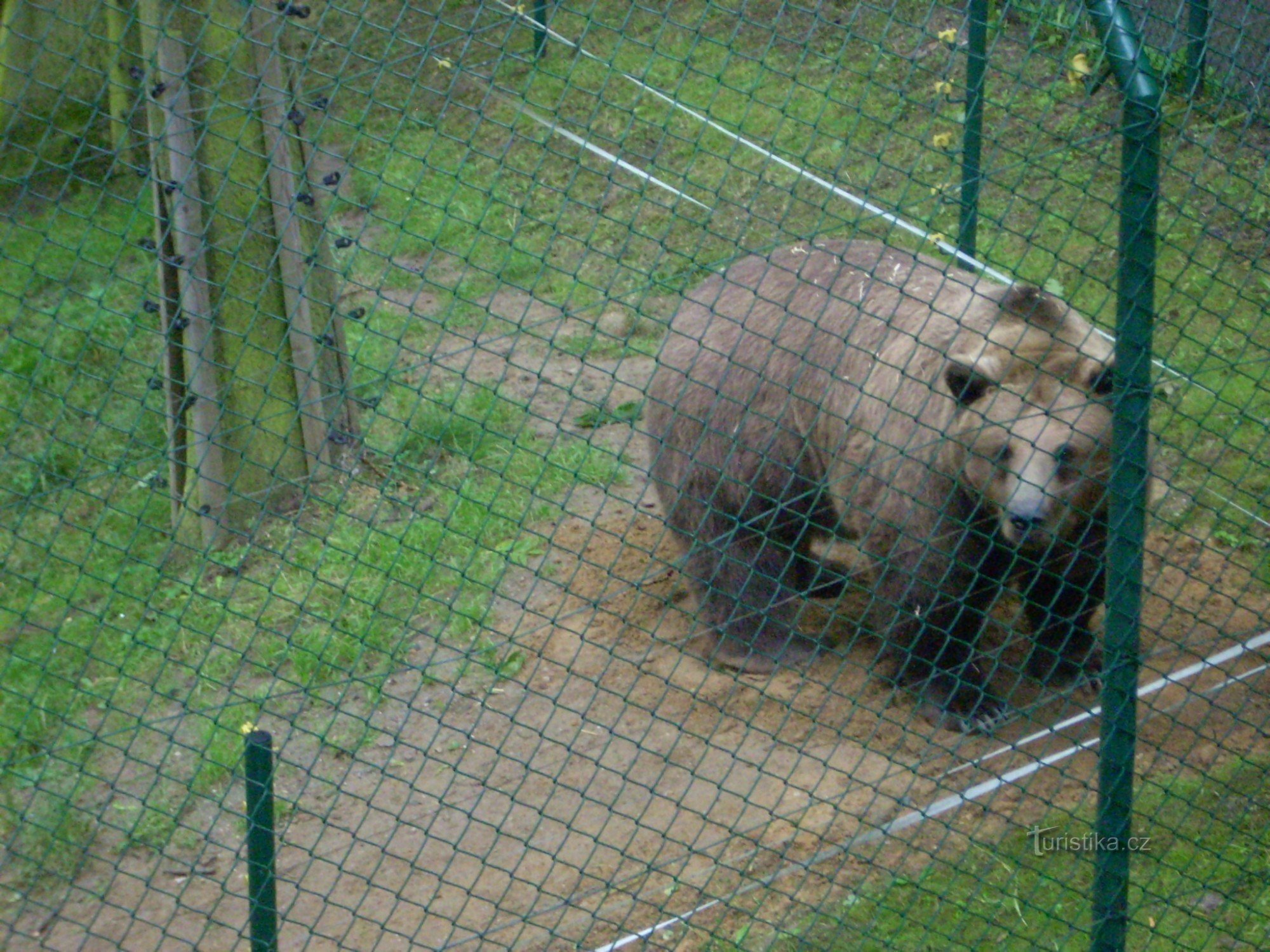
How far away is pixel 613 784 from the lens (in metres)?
4.78

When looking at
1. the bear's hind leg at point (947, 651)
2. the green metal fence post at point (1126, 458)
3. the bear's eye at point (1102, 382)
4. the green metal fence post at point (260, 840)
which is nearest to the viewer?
the green metal fence post at point (260, 840)

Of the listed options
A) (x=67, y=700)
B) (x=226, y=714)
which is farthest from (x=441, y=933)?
(x=67, y=700)

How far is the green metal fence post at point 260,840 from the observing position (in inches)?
115

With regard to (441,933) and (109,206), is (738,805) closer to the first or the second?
(441,933)

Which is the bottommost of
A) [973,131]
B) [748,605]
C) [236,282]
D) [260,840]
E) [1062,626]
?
[748,605]

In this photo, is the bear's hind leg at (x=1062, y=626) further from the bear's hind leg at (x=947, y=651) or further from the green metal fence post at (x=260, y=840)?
the green metal fence post at (x=260, y=840)

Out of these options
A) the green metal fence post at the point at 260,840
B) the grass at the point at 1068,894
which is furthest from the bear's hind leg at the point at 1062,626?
the green metal fence post at the point at 260,840

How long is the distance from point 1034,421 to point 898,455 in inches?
20.7

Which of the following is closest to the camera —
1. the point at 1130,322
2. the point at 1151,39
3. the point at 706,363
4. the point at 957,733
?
the point at 1130,322

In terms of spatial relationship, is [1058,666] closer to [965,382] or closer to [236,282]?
[965,382]

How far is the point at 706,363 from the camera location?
547cm

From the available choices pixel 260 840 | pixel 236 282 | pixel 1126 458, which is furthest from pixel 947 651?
pixel 236 282

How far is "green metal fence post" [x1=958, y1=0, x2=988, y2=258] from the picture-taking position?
5930 mm

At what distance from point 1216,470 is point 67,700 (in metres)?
4.91
